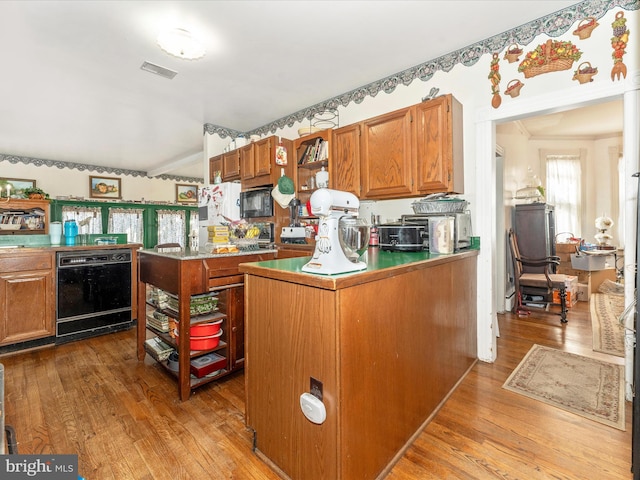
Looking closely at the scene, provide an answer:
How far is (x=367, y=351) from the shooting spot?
49.6 inches

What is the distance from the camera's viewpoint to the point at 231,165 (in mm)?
4047

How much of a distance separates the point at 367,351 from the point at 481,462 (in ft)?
2.82

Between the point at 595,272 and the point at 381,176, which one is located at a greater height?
the point at 381,176

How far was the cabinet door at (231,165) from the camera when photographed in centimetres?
Result: 395

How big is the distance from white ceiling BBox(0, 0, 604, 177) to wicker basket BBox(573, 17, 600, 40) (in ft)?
0.57

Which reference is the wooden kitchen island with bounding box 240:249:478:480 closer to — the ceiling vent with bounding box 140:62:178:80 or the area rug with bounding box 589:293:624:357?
the area rug with bounding box 589:293:624:357

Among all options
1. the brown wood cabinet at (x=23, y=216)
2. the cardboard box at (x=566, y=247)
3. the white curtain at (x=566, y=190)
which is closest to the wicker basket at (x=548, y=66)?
the cardboard box at (x=566, y=247)

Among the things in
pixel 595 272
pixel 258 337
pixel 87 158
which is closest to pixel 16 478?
pixel 258 337

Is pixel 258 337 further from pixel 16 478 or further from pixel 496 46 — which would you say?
pixel 496 46

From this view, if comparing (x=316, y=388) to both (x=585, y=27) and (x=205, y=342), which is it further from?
(x=585, y=27)

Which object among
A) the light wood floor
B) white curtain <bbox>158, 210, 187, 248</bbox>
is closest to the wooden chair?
the light wood floor

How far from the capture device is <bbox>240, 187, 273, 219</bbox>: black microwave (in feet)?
11.8

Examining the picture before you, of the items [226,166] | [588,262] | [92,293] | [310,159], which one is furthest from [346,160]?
[588,262]

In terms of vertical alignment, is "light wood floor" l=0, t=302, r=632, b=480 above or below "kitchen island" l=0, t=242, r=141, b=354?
below
